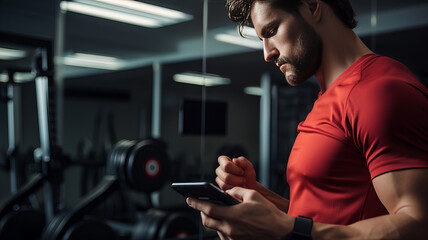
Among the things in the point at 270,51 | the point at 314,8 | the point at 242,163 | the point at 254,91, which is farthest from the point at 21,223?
the point at 314,8

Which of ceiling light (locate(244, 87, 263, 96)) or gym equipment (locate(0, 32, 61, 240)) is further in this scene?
ceiling light (locate(244, 87, 263, 96))

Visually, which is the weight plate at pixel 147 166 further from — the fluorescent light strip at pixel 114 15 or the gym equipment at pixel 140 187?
the fluorescent light strip at pixel 114 15

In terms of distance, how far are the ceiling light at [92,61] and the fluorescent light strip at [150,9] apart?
87cm

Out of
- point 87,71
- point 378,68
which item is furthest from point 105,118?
point 378,68

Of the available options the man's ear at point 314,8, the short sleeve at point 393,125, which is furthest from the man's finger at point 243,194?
the man's ear at point 314,8

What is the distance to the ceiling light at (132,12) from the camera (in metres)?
2.87

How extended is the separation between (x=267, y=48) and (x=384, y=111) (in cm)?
39

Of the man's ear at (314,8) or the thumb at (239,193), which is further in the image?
the man's ear at (314,8)

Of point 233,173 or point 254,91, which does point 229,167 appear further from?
point 254,91

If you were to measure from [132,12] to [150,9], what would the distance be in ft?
0.68

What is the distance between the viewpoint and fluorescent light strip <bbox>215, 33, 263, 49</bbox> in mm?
2766

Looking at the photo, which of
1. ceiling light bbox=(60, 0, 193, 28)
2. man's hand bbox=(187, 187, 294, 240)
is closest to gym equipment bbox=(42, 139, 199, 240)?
ceiling light bbox=(60, 0, 193, 28)

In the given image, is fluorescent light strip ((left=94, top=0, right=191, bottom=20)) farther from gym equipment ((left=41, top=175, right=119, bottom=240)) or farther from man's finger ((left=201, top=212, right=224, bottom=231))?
man's finger ((left=201, top=212, right=224, bottom=231))

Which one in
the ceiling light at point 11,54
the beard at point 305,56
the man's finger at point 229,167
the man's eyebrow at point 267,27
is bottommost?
the man's finger at point 229,167
